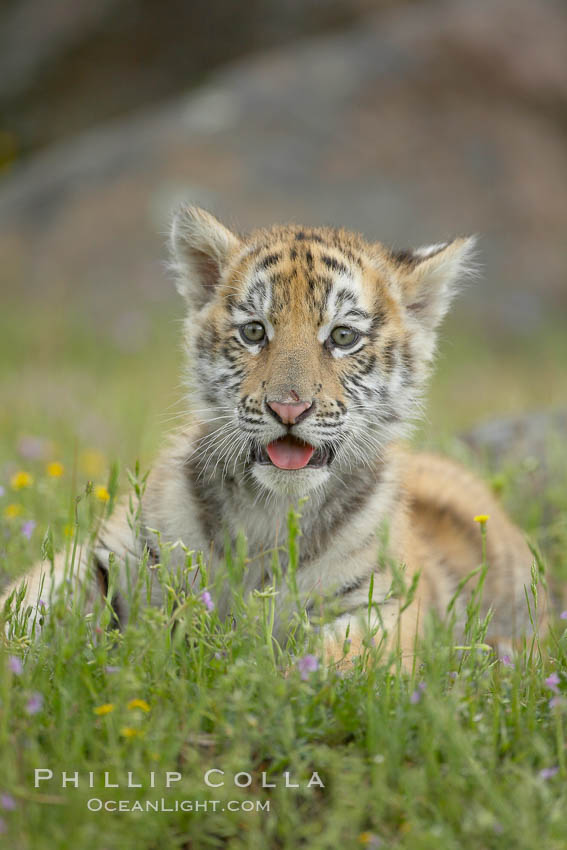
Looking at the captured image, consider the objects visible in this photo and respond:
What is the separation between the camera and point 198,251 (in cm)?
427

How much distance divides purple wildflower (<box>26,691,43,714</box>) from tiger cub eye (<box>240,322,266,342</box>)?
71.1 inches

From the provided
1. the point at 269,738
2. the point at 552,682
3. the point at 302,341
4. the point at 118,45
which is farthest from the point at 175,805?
the point at 118,45

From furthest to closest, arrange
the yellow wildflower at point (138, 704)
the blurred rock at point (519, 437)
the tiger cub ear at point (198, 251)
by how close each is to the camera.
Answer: the blurred rock at point (519, 437), the tiger cub ear at point (198, 251), the yellow wildflower at point (138, 704)

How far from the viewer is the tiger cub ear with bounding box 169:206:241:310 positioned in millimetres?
4176

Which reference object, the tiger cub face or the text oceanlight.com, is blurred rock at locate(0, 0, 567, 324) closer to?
the tiger cub face

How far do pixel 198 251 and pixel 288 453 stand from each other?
1219 mm

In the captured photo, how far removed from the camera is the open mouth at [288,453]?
11.6 feet

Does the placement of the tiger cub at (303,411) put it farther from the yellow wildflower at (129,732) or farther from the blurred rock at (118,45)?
the blurred rock at (118,45)

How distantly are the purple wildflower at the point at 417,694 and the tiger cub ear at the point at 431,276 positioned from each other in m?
2.02

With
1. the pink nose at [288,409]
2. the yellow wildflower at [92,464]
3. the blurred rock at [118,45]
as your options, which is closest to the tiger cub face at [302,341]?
the pink nose at [288,409]

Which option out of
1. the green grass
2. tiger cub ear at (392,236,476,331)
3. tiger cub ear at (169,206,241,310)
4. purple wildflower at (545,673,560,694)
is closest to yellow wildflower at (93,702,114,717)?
the green grass

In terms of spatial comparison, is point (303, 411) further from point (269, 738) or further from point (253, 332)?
point (269, 738)

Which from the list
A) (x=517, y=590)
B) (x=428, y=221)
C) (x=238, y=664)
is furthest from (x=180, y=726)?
(x=428, y=221)

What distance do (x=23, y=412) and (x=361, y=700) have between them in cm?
524
